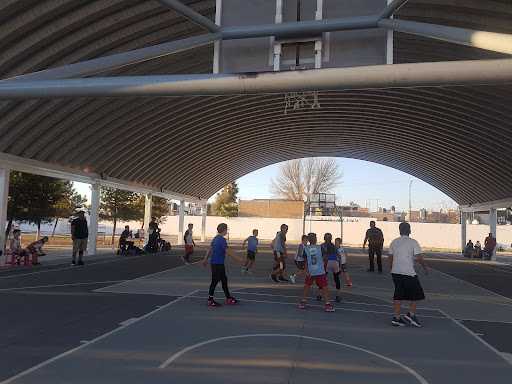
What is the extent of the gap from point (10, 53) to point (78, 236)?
7.17 metres

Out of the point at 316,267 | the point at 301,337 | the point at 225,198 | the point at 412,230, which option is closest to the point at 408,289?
the point at 316,267

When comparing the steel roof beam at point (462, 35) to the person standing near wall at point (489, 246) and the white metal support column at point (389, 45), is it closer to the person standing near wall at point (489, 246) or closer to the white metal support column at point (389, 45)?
the white metal support column at point (389, 45)

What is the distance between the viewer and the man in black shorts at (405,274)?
26.9ft

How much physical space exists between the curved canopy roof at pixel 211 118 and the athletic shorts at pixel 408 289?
8.40 m

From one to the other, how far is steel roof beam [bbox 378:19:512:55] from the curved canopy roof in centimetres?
638

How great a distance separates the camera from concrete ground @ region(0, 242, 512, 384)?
5359mm

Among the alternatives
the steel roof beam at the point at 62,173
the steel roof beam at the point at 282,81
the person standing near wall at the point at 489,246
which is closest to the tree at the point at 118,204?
the steel roof beam at the point at 62,173

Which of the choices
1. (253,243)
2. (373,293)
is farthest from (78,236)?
(373,293)

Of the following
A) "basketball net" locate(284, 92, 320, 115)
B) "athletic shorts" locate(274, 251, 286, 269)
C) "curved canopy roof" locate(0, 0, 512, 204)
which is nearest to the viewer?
"curved canopy roof" locate(0, 0, 512, 204)

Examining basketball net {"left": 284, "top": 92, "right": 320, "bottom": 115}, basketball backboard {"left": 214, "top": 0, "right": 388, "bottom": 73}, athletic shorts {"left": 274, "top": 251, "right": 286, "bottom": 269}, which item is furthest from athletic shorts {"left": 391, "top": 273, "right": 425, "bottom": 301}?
athletic shorts {"left": 274, "top": 251, "right": 286, "bottom": 269}

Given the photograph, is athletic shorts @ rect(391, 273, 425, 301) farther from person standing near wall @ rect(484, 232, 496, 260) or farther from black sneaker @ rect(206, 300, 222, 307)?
person standing near wall @ rect(484, 232, 496, 260)

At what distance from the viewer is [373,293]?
12.9m

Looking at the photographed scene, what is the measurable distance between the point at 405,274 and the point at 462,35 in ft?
14.1

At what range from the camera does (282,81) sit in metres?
7.05
